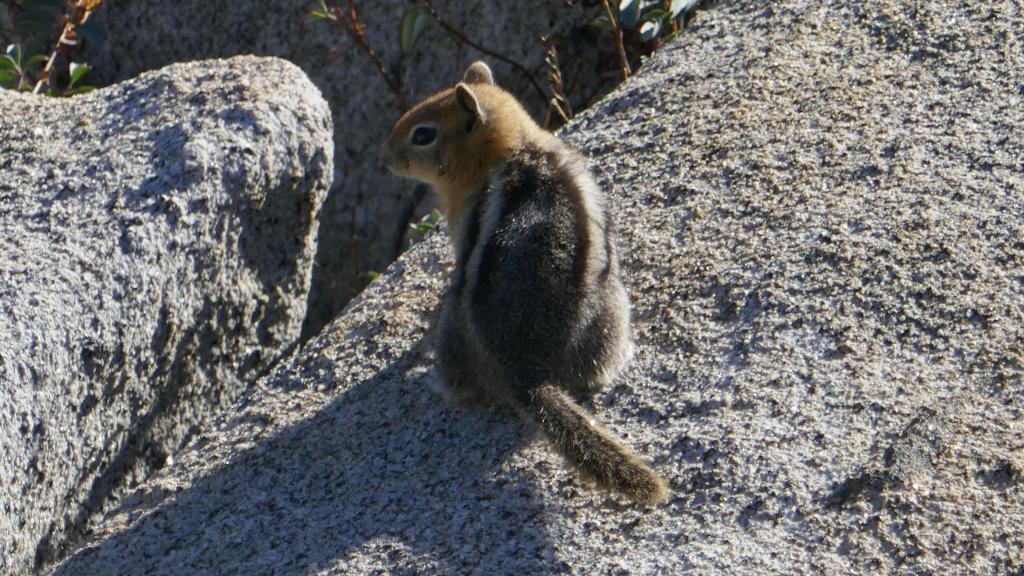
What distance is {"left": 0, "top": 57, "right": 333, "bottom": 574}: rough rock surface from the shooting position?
3578 millimetres

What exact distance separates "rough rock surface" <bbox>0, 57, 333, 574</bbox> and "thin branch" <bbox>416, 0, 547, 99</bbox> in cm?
152

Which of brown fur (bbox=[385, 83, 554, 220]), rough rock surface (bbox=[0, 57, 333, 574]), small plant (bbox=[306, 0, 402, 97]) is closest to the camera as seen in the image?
rough rock surface (bbox=[0, 57, 333, 574])

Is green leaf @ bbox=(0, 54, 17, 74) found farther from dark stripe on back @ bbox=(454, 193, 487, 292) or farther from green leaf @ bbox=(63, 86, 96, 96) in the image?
dark stripe on back @ bbox=(454, 193, 487, 292)

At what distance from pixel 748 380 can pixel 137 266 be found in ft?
5.93

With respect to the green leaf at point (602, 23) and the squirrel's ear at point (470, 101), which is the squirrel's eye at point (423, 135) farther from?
the green leaf at point (602, 23)

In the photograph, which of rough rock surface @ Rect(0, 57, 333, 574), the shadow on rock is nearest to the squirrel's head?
rough rock surface @ Rect(0, 57, 333, 574)

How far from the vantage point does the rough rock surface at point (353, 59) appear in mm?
6363

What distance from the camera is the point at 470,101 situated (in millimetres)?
4402

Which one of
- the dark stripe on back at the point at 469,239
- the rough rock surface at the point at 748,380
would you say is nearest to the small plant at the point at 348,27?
the rough rock surface at the point at 748,380

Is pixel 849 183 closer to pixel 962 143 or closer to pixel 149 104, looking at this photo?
pixel 962 143

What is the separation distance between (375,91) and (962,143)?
3.17 meters

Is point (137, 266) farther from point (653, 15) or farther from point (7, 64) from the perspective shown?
point (653, 15)

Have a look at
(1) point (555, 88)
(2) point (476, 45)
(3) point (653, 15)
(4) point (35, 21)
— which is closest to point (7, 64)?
(4) point (35, 21)

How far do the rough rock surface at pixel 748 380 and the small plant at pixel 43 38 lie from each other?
1981mm
